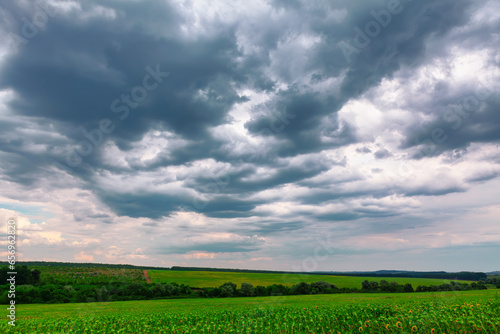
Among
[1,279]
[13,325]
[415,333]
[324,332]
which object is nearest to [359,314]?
[324,332]

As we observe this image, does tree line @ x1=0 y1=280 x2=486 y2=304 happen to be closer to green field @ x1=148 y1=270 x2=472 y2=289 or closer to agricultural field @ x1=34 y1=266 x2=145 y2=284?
green field @ x1=148 y1=270 x2=472 y2=289

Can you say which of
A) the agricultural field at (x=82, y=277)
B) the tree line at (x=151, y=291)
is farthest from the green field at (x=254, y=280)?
the tree line at (x=151, y=291)

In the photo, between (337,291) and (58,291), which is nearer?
(58,291)

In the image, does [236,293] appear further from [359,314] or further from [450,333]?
[450,333]

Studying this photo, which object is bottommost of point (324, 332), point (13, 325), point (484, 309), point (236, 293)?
point (236, 293)

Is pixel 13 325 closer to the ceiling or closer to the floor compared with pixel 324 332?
closer to the floor

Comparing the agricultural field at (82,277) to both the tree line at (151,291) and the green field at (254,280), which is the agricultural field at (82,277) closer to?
the green field at (254,280)

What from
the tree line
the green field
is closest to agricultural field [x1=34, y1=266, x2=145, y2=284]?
the green field

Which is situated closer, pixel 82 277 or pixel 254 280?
pixel 82 277

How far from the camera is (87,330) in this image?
21562 mm

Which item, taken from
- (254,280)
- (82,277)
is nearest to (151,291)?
(82,277)

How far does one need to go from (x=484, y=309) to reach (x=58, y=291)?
92.6m

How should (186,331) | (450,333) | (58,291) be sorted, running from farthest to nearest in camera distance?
(58,291) → (186,331) → (450,333)

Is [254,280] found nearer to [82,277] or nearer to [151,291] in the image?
[151,291]
